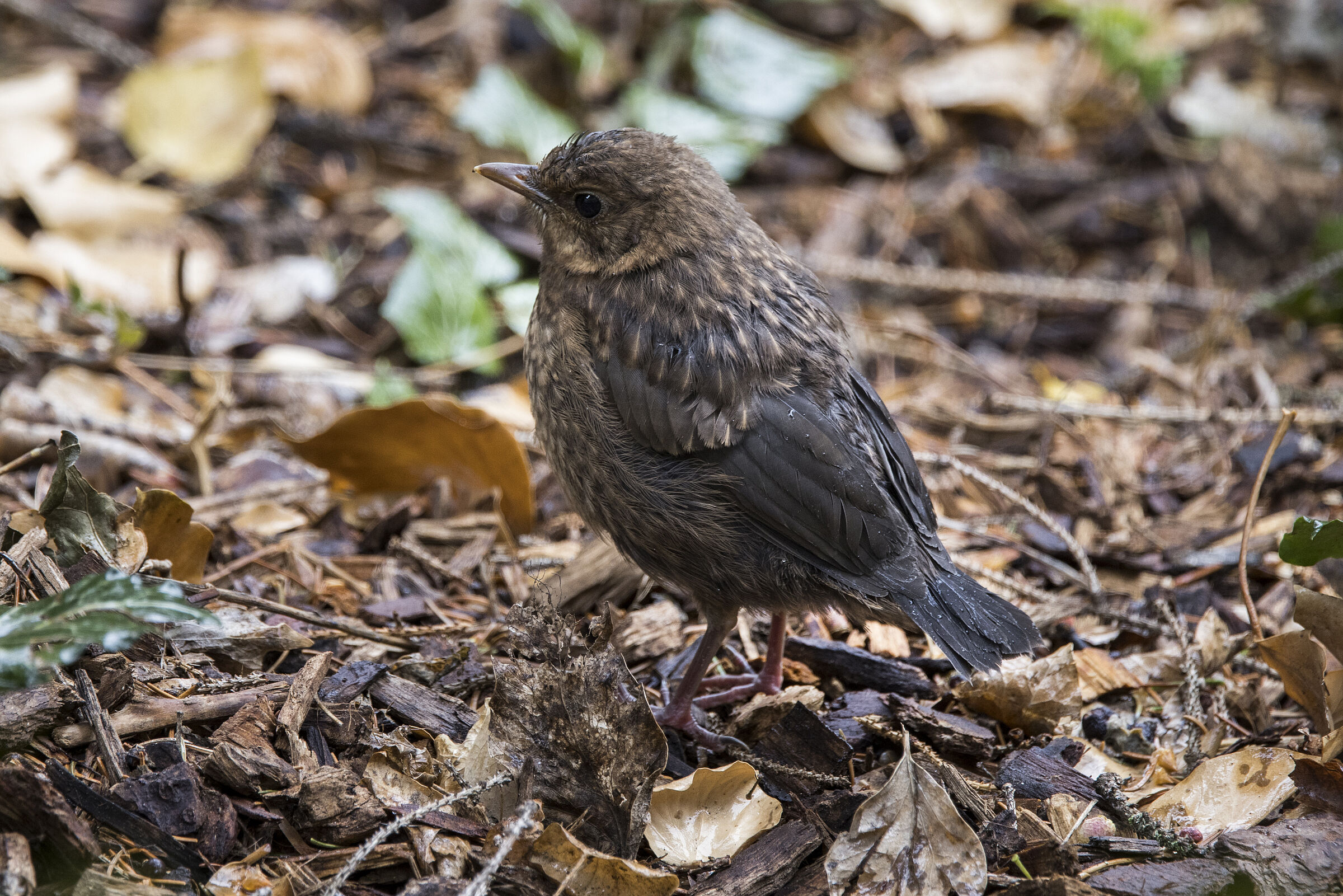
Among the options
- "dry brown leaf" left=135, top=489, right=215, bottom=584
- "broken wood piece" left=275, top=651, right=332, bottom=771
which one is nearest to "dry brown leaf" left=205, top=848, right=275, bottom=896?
"broken wood piece" left=275, top=651, right=332, bottom=771

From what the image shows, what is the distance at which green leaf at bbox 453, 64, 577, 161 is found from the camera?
5191mm

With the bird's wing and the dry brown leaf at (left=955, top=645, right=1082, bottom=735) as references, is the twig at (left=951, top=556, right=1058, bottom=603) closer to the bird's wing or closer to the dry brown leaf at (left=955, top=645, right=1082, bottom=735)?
the dry brown leaf at (left=955, top=645, right=1082, bottom=735)

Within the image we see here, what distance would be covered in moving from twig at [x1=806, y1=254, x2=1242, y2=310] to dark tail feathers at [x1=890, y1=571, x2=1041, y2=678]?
8.09 ft

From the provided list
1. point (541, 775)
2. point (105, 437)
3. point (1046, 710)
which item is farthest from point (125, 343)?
point (1046, 710)

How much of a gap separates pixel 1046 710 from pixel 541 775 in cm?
136

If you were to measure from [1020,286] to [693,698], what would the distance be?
9.15ft

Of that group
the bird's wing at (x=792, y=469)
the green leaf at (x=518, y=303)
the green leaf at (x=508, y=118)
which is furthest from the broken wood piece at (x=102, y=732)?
the green leaf at (x=508, y=118)

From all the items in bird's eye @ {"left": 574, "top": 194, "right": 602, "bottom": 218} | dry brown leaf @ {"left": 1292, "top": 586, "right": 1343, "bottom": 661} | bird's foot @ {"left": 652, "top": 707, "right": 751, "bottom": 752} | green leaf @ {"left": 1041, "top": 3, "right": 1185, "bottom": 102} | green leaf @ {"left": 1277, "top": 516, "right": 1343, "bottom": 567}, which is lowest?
bird's foot @ {"left": 652, "top": 707, "right": 751, "bottom": 752}

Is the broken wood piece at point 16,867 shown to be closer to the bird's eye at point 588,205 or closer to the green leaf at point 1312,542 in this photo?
the bird's eye at point 588,205

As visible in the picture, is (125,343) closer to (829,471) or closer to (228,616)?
(228,616)

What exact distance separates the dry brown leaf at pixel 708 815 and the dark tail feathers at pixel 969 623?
21.1 inches

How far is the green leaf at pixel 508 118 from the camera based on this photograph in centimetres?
519

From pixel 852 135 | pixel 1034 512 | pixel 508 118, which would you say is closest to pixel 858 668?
pixel 1034 512

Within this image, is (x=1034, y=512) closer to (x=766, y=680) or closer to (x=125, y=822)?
(x=766, y=680)
